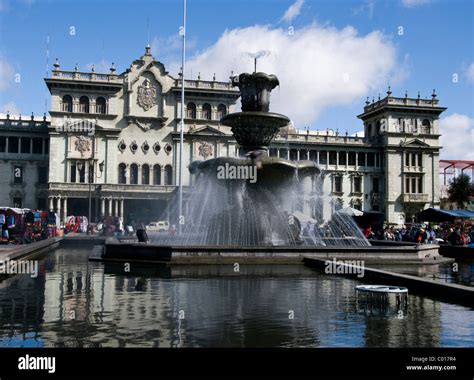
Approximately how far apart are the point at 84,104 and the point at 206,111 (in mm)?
14047

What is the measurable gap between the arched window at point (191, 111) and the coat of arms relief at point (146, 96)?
4.08 meters

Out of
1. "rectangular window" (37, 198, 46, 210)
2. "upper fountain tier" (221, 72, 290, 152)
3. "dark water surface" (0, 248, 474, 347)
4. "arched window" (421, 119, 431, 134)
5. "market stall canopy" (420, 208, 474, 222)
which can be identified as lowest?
"dark water surface" (0, 248, 474, 347)

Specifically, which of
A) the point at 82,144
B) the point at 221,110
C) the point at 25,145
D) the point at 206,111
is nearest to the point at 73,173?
the point at 82,144

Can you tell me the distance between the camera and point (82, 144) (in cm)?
6172

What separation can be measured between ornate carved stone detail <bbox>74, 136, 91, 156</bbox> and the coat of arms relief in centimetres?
733

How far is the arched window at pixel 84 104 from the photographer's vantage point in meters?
62.0

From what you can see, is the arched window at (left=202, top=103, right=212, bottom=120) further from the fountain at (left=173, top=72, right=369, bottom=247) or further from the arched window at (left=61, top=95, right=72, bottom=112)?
the fountain at (left=173, top=72, right=369, bottom=247)

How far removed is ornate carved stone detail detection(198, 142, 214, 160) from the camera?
213ft

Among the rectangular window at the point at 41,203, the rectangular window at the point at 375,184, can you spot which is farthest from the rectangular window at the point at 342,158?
the rectangular window at the point at 41,203

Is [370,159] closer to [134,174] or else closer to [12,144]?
[134,174]

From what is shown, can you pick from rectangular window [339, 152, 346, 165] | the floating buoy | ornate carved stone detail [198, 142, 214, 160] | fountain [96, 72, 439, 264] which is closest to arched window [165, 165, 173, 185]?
ornate carved stone detail [198, 142, 214, 160]
